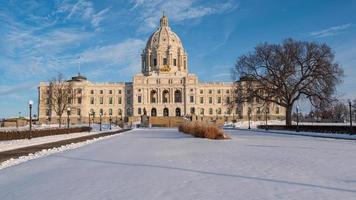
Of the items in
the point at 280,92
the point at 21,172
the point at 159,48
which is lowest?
the point at 21,172

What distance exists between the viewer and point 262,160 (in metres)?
13.1

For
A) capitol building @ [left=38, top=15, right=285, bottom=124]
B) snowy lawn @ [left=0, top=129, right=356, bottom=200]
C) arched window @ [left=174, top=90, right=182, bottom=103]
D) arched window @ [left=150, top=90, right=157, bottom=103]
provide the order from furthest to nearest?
arched window @ [left=150, top=90, right=157, bottom=103], arched window @ [left=174, top=90, right=182, bottom=103], capitol building @ [left=38, top=15, right=285, bottom=124], snowy lawn @ [left=0, top=129, right=356, bottom=200]

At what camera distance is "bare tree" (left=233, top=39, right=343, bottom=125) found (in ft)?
155

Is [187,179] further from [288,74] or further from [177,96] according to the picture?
[177,96]

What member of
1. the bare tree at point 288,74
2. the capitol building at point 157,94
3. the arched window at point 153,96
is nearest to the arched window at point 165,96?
the capitol building at point 157,94

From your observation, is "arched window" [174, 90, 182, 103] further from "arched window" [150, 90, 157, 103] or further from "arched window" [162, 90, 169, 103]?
"arched window" [150, 90, 157, 103]

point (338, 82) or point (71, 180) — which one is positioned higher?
point (338, 82)

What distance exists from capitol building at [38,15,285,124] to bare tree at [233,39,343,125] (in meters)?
82.4

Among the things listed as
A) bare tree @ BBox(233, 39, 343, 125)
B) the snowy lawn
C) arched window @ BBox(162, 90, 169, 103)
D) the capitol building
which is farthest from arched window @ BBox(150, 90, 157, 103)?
the snowy lawn

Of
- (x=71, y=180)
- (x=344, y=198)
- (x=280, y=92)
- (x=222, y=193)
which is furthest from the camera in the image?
(x=280, y=92)

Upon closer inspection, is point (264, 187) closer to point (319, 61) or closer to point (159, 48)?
point (319, 61)

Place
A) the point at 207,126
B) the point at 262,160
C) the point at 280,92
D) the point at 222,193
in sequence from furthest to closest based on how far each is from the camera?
the point at 280,92, the point at 207,126, the point at 262,160, the point at 222,193

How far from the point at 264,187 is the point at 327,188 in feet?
4.08

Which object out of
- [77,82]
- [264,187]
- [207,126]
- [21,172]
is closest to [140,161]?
[21,172]
